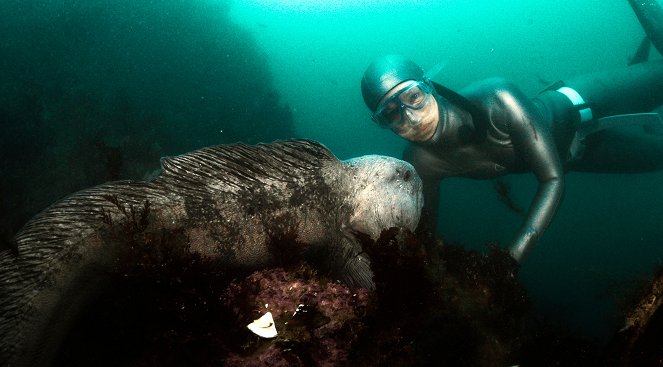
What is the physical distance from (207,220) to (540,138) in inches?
179

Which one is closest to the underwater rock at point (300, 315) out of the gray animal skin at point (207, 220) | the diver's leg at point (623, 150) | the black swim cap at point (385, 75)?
the gray animal skin at point (207, 220)

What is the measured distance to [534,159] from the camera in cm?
457

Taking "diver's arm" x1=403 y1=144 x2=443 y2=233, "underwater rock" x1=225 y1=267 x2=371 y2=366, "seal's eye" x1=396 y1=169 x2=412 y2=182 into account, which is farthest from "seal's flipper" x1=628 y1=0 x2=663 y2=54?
"underwater rock" x1=225 y1=267 x2=371 y2=366

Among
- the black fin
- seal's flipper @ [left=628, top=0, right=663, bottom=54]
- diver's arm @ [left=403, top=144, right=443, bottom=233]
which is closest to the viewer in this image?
the black fin

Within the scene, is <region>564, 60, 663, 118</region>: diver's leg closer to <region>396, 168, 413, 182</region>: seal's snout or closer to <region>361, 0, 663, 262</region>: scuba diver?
<region>361, 0, 663, 262</region>: scuba diver

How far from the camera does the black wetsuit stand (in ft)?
14.9

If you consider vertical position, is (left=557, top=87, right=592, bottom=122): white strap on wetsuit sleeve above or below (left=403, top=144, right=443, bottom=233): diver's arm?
above

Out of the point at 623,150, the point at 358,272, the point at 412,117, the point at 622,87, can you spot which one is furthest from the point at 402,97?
the point at 622,87

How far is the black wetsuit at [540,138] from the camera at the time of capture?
4527 mm

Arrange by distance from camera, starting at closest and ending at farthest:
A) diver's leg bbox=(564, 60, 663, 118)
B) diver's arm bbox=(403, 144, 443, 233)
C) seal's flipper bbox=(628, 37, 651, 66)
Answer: diver's arm bbox=(403, 144, 443, 233)
diver's leg bbox=(564, 60, 663, 118)
seal's flipper bbox=(628, 37, 651, 66)

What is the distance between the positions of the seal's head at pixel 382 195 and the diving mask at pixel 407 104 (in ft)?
5.98

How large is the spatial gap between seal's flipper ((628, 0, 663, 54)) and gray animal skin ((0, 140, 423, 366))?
850 cm

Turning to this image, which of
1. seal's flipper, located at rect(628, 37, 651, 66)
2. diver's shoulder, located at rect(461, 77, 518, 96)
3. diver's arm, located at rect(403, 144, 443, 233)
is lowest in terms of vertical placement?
diver's arm, located at rect(403, 144, 443, 233)

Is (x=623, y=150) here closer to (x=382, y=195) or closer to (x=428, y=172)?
(x=428, y=172)
